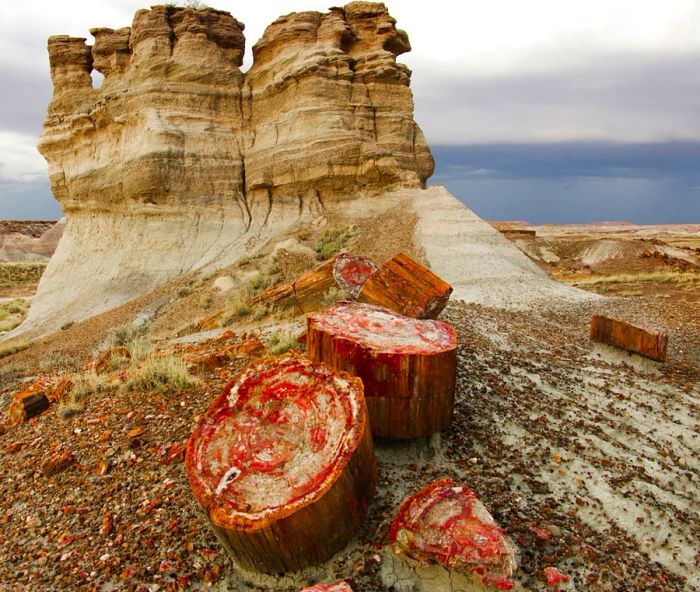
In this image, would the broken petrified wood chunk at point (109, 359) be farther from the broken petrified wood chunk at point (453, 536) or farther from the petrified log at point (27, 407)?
the broken petrified wood chunk at point (453, 536)

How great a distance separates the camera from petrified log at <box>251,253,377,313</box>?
26.5 feet

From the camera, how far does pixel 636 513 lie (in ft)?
11.7

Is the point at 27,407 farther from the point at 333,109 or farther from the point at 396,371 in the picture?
the point at 333,109

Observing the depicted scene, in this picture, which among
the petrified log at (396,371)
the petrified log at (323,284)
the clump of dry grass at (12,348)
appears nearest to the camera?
the petrified log at (396,371)

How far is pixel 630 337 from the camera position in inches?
272

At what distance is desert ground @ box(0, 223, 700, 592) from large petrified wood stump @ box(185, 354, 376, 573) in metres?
0.23

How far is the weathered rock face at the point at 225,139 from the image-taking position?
61.4 ft

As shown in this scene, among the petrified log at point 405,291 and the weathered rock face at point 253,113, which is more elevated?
the weathered rock face at point 253,113

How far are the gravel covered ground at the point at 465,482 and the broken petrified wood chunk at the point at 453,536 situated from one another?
132 millimetres

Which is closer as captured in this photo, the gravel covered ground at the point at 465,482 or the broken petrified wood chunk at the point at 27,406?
the gravel covered ground at the point at 465,482

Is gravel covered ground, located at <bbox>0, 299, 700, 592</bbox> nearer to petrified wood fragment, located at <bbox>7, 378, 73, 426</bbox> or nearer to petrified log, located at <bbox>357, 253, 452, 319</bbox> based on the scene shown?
petrified wood fragment, located at <bbox>7, 378, 73, 426</bbox>

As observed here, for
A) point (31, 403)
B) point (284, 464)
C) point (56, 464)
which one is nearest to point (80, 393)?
point (31, 403)

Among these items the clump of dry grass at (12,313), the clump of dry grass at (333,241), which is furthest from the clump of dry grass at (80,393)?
the clump of dry grass at (12,313)

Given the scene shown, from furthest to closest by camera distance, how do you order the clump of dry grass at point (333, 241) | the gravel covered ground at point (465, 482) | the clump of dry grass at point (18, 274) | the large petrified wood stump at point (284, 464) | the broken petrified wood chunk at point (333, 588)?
the clump of dry grass at point (18, 274), the clump of dry grass at point (333, 241), the gravel covered ground at point (465, 482), the large petrified wood stump at point (284, 464), the broken petrified wood chunk at point (333, 588)
